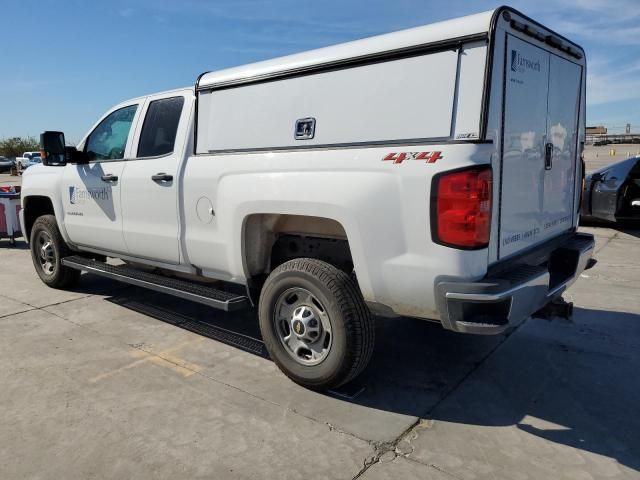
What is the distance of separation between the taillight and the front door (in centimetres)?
325

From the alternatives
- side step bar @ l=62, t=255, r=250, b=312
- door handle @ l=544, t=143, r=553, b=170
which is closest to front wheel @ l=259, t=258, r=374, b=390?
side step bar @ l=62, t=255, r=250, b=312

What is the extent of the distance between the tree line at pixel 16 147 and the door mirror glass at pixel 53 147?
6796 cm

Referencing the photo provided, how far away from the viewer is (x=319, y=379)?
11.6 ft

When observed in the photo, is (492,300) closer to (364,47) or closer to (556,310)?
(556,310)

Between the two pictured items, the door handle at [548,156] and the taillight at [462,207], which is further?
the door handle at [548,156]

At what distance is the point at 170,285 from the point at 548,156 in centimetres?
317

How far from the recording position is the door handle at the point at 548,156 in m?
3.59

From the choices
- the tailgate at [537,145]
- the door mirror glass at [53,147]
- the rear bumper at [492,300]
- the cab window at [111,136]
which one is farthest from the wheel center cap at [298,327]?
the door mirror glass at [53,147]

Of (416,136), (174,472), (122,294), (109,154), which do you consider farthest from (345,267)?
(122,294)

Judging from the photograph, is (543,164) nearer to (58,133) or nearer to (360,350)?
(360,350)

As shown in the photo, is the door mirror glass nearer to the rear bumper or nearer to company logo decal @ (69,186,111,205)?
company logo decal @ (69,186,111,205)

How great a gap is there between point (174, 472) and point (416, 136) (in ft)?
7.38

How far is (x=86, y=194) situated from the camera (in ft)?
17.7

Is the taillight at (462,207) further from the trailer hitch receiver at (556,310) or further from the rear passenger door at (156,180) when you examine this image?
the rear passenger door at (156,180)
